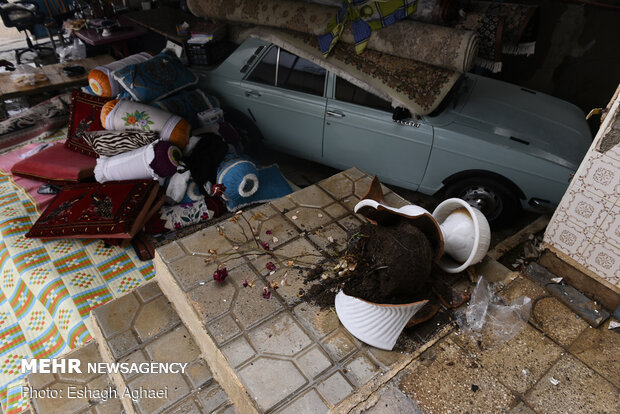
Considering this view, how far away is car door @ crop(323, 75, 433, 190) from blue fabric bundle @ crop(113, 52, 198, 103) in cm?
183

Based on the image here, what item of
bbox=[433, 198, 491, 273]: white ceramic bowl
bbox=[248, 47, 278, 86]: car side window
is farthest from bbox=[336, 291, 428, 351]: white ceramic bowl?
bbox=[248, 47, 278, 86]: car side window

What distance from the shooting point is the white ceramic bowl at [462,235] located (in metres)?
2.18

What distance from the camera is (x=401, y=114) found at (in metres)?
3.77

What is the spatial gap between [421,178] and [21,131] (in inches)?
192

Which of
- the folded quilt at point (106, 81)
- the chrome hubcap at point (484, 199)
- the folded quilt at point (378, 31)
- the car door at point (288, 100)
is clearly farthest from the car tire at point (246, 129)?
the chrome hubcap at point (484, 199)

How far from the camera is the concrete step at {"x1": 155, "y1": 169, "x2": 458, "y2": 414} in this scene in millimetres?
1892

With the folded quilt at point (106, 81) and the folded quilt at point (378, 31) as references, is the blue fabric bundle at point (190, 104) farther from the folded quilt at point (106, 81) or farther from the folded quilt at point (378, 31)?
the folded quilt at point (378, 31)

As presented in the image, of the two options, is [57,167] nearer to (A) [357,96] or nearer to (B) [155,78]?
(B) [155,78]

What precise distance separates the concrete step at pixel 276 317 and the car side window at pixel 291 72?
1.75 m

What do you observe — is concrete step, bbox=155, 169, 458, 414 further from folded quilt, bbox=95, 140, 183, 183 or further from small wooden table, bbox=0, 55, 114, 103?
small wooden table, bbox=0, 55, 114, 103

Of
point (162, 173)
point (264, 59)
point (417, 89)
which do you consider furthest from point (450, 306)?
point (264, 59)

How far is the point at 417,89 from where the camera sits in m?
3.53

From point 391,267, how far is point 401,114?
224cm

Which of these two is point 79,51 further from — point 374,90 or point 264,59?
point 374,90
